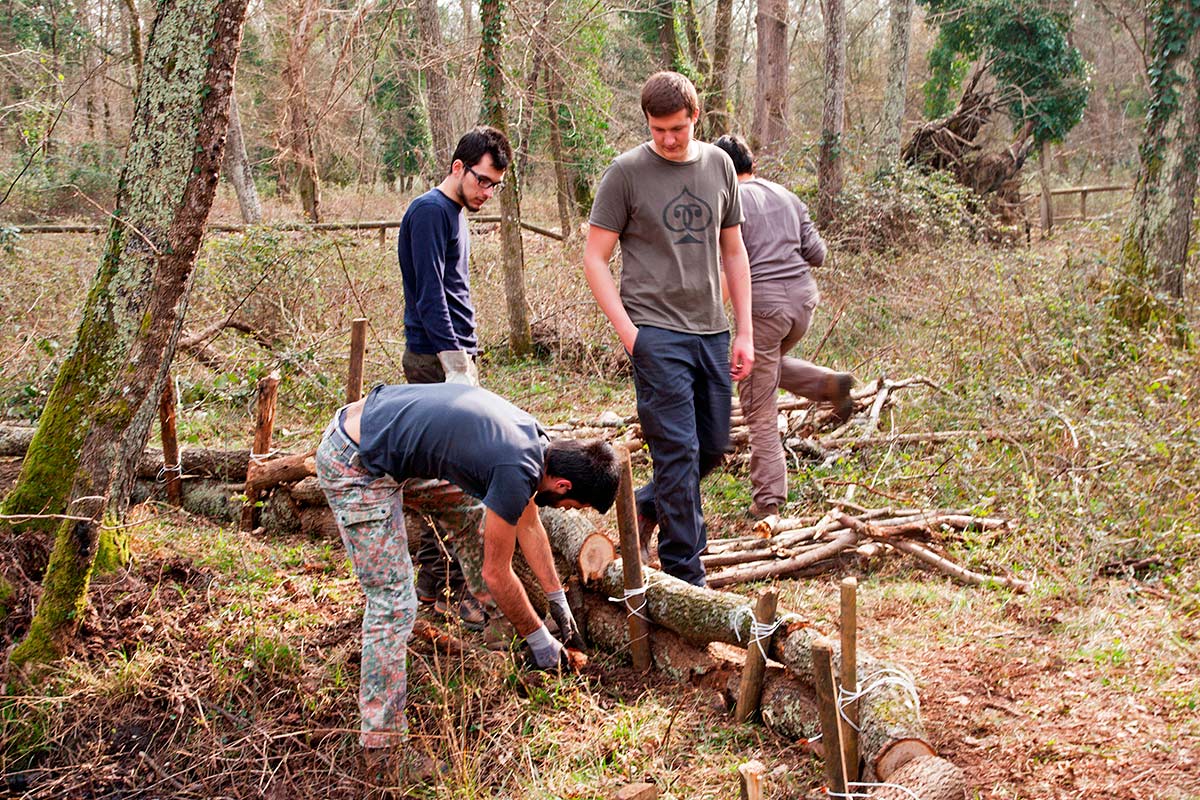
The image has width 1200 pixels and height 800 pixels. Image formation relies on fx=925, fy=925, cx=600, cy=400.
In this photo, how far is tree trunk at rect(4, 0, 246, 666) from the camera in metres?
4.07

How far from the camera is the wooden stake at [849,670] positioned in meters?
2.74

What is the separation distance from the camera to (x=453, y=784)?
3.37 metres

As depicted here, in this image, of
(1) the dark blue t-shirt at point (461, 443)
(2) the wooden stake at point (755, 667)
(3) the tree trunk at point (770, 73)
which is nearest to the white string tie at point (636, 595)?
(2) the wooden stake at point (755, 667)

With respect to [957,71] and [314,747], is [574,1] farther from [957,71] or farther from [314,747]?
[957,71]

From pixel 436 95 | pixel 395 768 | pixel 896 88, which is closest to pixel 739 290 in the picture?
pixel 395 768

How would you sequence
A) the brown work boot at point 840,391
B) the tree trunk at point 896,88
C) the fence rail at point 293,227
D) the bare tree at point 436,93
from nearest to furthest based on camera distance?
the brown work boot at point 840,391
the fence rail at point 293,227
the bare tree at point 436,93
the tree trunk at point 896,88

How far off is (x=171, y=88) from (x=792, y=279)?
11.2 ft

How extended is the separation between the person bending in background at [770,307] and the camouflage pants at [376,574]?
260 centimetres

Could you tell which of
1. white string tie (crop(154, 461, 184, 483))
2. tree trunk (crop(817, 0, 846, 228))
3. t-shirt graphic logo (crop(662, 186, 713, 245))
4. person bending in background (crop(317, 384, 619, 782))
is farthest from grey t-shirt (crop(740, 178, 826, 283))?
tree trunk (crop(817, 0, 846, 228))

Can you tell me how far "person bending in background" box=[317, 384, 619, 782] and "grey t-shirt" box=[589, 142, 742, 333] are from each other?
0.93 metres

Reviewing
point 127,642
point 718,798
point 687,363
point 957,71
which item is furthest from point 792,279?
point 957,71

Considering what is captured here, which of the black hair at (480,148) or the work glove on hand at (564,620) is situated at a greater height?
the black hair at (480,148)

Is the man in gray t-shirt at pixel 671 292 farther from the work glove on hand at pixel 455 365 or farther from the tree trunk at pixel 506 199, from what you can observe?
the tree trunk at pixel 506 199

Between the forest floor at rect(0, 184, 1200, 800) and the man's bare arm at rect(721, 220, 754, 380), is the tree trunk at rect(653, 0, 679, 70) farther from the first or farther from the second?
the man's bare arm at rect(721, 220, 754, 380)
